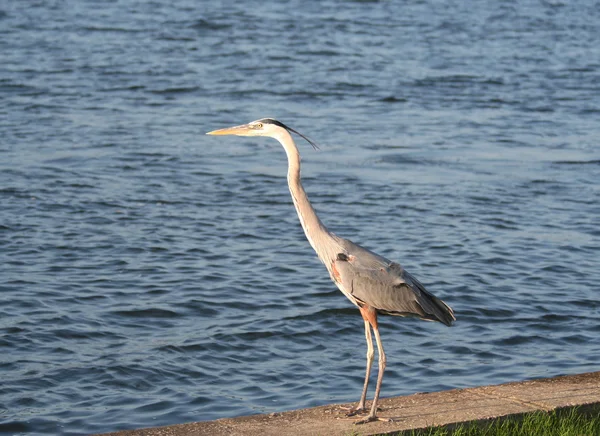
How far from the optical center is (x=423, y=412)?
20.8 ft

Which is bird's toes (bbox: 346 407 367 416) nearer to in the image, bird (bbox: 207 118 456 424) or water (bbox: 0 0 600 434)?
bird (bbox: 207 118 456 424)

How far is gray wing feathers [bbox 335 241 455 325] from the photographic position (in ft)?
20.9

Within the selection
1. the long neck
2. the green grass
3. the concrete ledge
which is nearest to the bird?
the long neck

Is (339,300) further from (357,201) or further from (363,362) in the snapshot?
(357,201)

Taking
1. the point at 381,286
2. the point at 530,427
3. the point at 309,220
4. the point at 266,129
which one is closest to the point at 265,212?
the point at 266,129

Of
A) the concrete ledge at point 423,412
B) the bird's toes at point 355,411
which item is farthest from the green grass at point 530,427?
the bird's toes at point 355,411

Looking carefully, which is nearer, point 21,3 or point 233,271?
point 233,271

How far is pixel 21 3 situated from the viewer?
28.5 metres

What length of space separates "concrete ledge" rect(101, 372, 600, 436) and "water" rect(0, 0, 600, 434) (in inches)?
61.0

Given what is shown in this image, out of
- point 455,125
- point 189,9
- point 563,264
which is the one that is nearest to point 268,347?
point 563,264

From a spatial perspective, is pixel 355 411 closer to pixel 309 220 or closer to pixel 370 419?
pixel 370 419

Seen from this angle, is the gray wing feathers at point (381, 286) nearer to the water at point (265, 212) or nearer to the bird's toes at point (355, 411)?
the bird's toes at point (355, 411)

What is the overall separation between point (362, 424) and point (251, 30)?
20496 mm

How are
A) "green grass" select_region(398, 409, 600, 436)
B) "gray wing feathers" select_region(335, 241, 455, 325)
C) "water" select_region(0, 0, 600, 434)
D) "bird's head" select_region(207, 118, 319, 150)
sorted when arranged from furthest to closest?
"water" select_region(0, 0, 600, 434) < "bird's head" select_region(207, 118, 319, 150) < "gray wing feathers" select_region(335, 241, 455, 325) < "green grass" select_region(398, 409, 600, 436)
